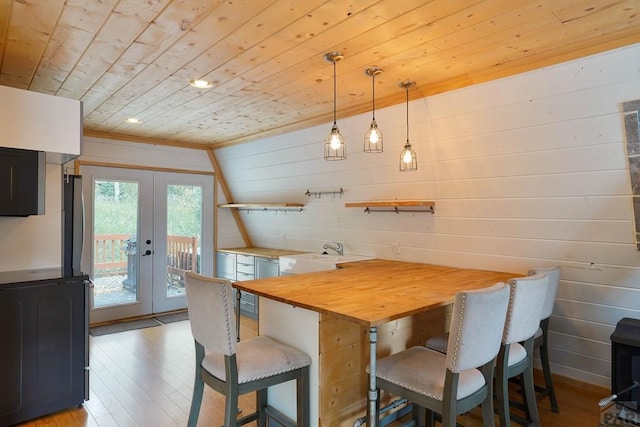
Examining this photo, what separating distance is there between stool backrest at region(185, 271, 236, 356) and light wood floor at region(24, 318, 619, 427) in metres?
1.04

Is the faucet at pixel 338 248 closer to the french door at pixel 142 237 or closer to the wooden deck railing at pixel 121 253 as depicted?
the french door at pixel 142 237

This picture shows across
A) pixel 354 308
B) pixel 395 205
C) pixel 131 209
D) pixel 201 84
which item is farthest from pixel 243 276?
pixel 354 308

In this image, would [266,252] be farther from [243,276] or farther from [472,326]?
[472,326]

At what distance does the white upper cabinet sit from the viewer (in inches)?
102

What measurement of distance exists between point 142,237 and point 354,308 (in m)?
4.21

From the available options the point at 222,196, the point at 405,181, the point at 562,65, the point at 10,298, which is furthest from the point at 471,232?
the point at 222,196

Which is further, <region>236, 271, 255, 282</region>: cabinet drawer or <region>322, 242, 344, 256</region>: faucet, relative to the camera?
<region>236, 271, 255, 282</region>: cabinet drawer

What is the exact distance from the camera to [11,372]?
255 centimetres

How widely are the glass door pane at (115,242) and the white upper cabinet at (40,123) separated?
2.24 m

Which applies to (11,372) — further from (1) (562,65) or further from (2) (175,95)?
(1) (562,65)

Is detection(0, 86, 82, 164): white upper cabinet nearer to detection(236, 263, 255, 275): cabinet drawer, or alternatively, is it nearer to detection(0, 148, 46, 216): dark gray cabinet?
detection(0, 148, 46, 216): dark gray cabinet

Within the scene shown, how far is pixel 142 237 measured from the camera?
529 cm

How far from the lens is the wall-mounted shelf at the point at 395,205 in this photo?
11.5 feet

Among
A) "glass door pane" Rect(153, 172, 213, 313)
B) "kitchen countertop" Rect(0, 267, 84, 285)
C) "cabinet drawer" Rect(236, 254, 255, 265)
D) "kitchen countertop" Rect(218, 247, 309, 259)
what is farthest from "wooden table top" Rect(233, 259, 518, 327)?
"glass door pane" Rect(153, 172, 213, 313)
